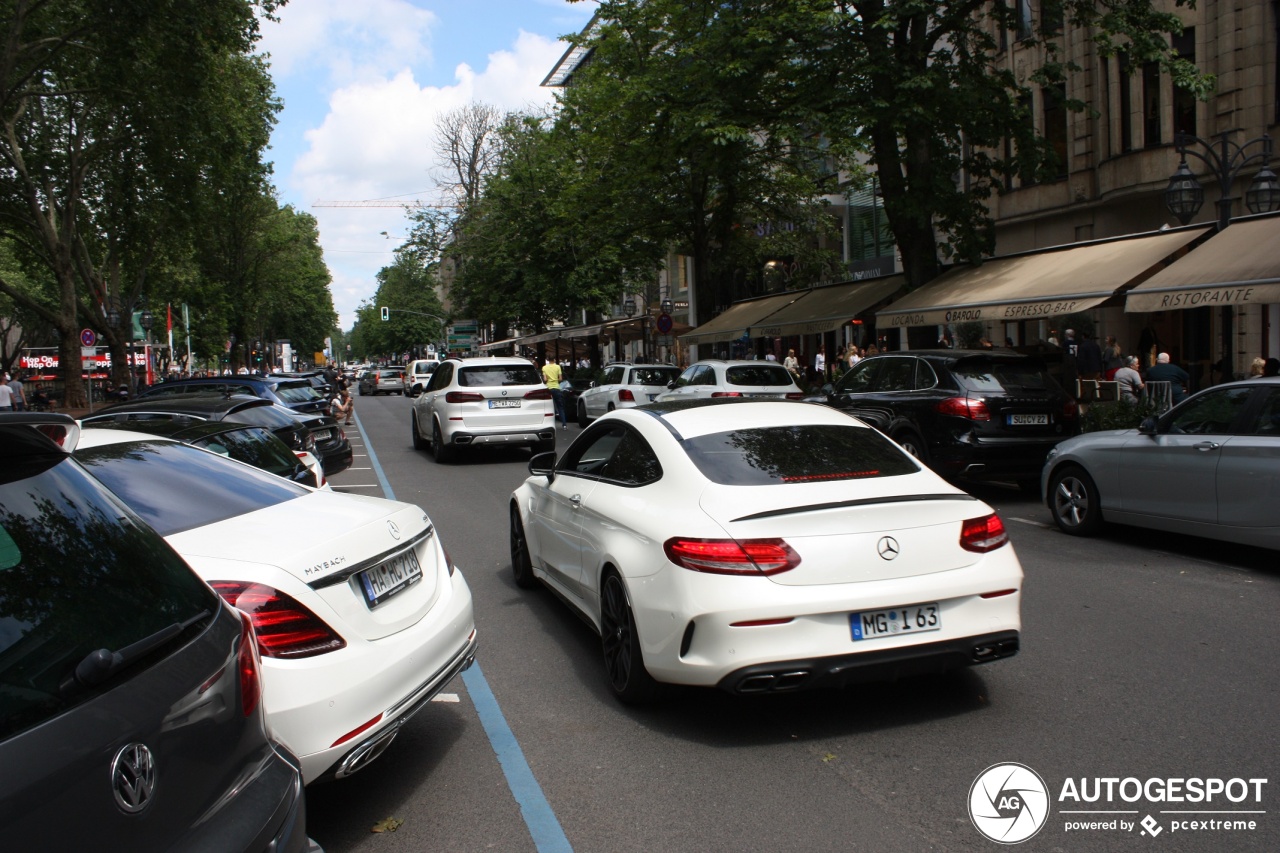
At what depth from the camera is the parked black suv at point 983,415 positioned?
1134 cm

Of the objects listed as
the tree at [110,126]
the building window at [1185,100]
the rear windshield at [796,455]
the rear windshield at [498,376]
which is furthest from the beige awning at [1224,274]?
the tree at [110,126]

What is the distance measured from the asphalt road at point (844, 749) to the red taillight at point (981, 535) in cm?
77

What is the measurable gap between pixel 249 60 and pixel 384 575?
140 ft

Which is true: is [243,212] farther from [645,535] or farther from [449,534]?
[645,535]

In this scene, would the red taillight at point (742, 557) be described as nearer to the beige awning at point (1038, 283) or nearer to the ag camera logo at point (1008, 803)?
the ag camera logo at point (1008, 803)

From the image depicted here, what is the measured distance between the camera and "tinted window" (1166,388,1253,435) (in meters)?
7.99

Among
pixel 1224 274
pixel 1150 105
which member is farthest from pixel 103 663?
pixel 1150 105

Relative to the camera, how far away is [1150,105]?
934 inches

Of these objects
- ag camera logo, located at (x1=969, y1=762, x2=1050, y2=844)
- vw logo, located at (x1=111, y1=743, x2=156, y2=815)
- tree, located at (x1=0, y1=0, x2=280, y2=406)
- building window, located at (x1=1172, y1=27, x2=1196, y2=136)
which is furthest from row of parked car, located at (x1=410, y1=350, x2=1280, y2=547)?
building window, located at (x1=1172, y1=27, x2=1196, y2=136)

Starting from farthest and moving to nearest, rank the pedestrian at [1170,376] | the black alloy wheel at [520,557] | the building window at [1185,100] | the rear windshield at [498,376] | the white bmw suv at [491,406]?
1. the building window at [1185,100]
2. the rear windshield at [498,376]
3. the white bmw suv at [491,406]
4. the pedestrian at [1170,376]
5. the black alloy wheel at [520,557]

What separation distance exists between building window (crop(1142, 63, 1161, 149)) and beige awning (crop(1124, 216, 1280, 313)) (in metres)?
8.38

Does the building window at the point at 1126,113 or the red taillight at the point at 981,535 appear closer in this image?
the red taillight at the point at 981,535

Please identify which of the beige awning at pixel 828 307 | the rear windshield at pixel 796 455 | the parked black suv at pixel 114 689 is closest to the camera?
the parked black suv at pixel 114 689

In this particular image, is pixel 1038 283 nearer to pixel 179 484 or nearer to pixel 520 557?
pixel 520 557
